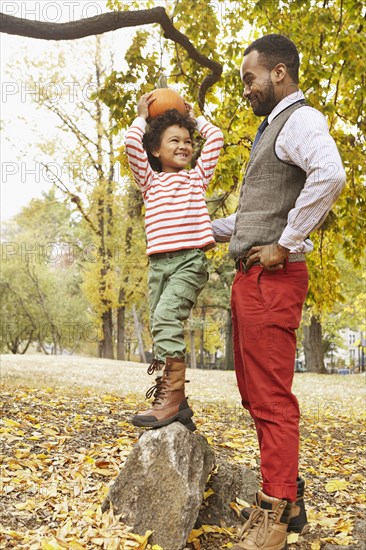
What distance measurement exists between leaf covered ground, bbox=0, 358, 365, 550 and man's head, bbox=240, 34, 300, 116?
93.3 inches

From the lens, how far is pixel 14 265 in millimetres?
29047

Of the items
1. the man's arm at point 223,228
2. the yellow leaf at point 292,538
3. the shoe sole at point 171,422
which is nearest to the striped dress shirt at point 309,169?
the man's arm at point 223,228

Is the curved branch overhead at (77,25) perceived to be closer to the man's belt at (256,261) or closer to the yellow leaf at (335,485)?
the man's belt at (256,261)

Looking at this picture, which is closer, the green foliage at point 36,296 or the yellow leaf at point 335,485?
the yellow leaf at point 335,485

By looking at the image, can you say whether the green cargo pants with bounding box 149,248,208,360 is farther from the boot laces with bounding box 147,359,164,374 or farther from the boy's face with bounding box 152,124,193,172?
the boy's face with bounding box 152,124,193,172

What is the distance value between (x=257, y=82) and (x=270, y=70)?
0.29ft

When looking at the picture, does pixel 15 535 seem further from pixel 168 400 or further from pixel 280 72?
pixel 280 72

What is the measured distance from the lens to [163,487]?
327 cm

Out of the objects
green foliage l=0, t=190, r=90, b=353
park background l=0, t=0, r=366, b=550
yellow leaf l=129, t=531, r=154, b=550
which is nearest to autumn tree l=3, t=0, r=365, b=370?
park background l=0, t=0, r=366, b=550

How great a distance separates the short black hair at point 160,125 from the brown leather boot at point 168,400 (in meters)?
1.28

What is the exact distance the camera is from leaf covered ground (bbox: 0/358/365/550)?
10.8ft

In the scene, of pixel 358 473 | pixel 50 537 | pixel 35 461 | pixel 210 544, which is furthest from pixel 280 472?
pixel 358 473

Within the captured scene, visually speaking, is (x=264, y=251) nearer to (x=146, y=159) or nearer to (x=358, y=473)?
(x=146, y=159)

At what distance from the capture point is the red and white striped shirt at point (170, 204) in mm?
3334
